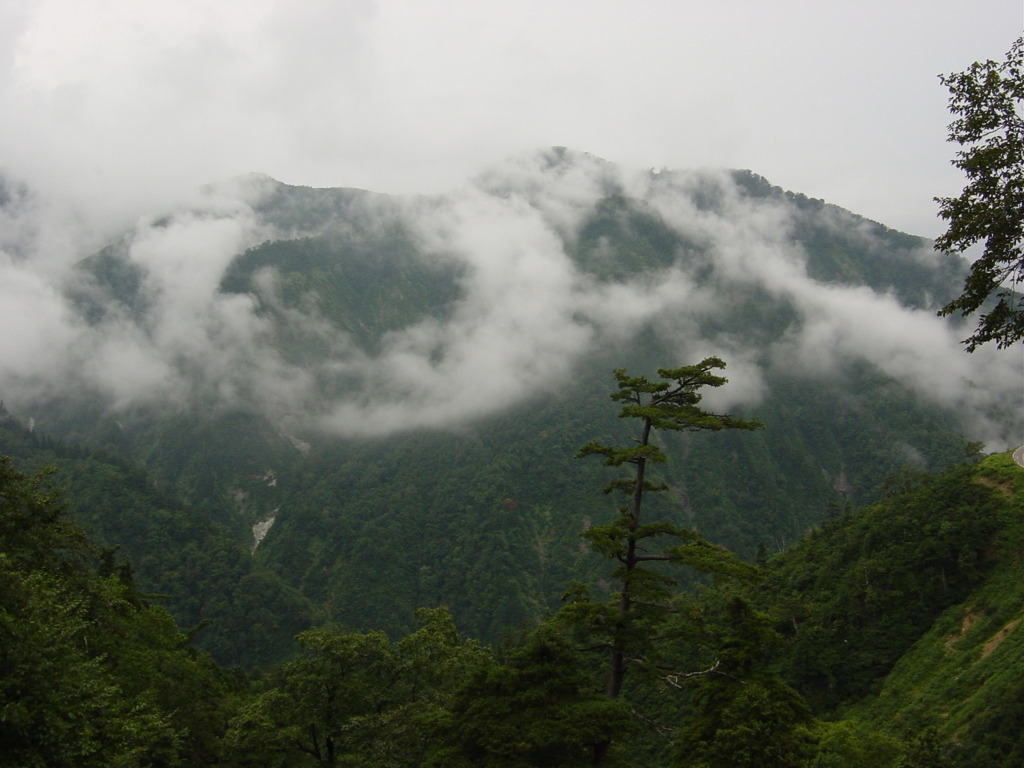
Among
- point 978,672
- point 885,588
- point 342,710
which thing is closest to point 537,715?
point 342,710

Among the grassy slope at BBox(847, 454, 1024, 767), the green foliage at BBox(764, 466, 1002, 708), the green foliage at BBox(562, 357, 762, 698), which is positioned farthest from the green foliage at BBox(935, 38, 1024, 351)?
the green foliage at BBox(764, 466, 1002, 708)

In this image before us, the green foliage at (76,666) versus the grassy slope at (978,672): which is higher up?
the green foliage at (76,666)

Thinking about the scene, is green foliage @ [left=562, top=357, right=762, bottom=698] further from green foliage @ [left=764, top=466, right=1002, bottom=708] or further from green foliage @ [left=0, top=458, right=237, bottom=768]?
green foliage @ [left=764, top=466, right=1002, bottom=708]

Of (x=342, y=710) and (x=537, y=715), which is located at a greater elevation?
(x=537, y=715)

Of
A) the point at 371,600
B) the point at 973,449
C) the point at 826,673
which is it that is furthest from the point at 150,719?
the point at 371,600

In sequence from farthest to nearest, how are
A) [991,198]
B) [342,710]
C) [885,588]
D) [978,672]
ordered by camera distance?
[885,588] < [978,672] < [342,710] < [991,198]

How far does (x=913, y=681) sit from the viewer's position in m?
52.9

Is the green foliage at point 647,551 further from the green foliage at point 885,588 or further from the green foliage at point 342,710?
the green foliage at point 885,588

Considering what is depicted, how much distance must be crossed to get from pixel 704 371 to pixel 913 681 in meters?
51.1

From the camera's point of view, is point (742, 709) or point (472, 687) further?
point (472, 687)

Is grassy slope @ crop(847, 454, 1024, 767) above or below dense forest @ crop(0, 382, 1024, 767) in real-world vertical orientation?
below

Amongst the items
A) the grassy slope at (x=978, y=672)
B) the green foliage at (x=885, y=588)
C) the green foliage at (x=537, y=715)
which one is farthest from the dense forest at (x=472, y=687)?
the green foliage at (x=885, y=588)

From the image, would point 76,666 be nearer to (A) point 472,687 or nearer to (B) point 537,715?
(A) point 472,687

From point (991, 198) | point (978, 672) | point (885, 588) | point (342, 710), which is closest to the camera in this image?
point (991, 198)
